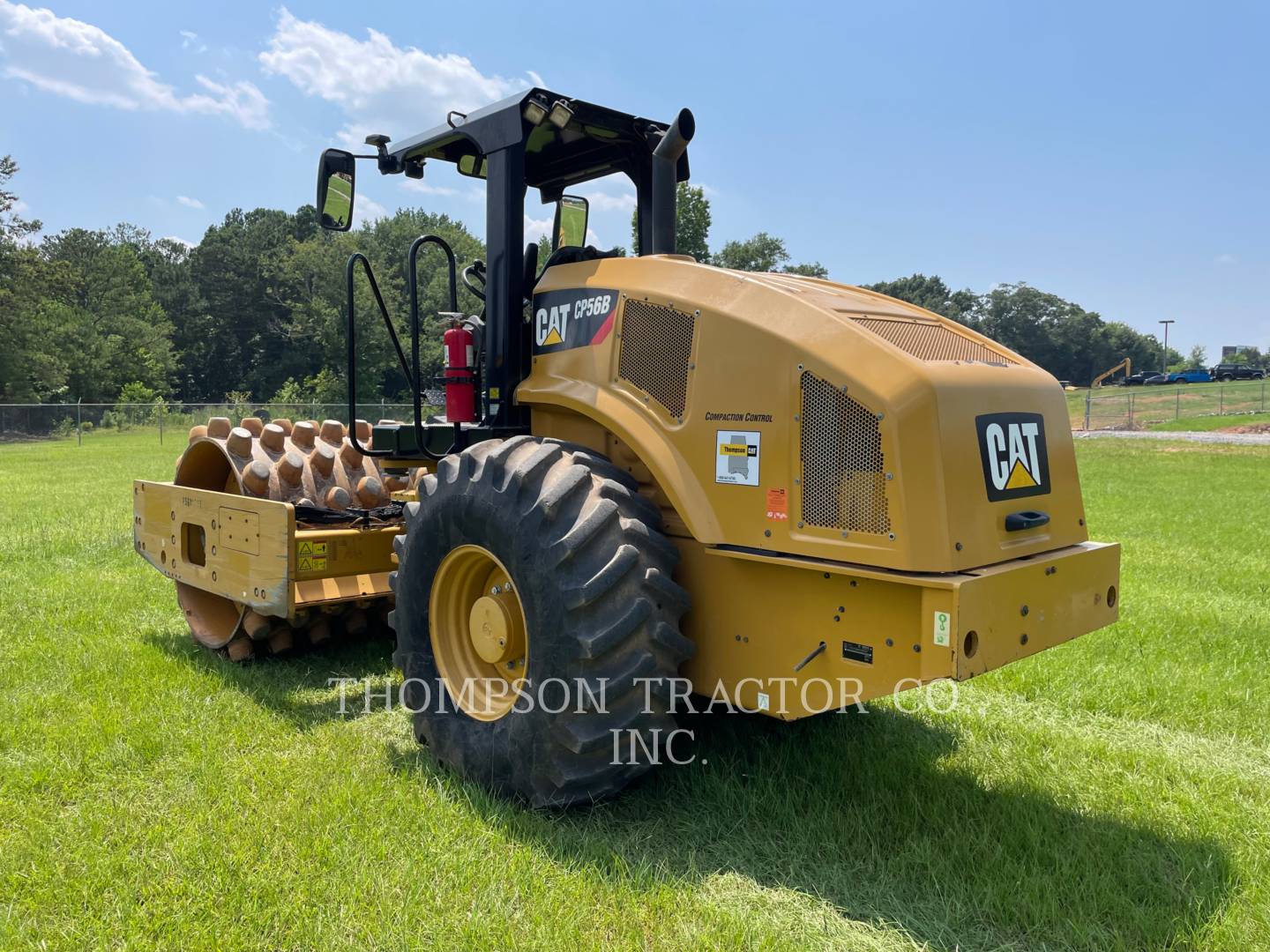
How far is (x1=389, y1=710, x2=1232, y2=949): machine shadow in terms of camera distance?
2.94m

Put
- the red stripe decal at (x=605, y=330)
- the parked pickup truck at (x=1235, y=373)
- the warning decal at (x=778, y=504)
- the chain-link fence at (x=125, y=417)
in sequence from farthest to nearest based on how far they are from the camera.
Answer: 1. the parked pickup truck at (x=1235, y=373)
2. the chain-link fence at (x=125, y=417)
3. the red stripe decal at (x=605, y=330)
4. the warning decal at (x=778, y=504)

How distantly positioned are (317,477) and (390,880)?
3.16m

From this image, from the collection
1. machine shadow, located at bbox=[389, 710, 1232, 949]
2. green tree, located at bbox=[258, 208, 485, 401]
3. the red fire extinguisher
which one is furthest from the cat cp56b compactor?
green tree, located at bbox=[258, 208, 485, 401]

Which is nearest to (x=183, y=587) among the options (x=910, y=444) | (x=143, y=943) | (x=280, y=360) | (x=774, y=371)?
(x=143, y=943)

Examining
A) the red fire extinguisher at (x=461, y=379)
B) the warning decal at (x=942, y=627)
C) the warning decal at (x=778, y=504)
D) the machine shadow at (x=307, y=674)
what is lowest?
the machine shadow at (x=307, y=674)

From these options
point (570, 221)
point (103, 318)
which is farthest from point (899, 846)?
point (103, 318)

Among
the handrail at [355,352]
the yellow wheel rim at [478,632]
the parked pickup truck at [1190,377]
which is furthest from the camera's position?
the parked pickup truck at [1190,377]

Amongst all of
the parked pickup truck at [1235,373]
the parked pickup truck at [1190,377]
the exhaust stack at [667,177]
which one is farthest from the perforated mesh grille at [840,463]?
the parked pickup truck at [1235,373]

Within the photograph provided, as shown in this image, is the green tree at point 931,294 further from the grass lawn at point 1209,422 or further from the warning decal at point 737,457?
the warning decal at point 737,457

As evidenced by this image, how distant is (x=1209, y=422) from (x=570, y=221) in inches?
1570

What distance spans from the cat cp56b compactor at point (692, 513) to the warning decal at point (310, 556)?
0.30 feet

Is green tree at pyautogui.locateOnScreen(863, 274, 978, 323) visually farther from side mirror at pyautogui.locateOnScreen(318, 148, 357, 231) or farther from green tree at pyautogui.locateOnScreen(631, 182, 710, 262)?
side mirror at pyautogui.locateOnScreen(318, 148, 357, 231)

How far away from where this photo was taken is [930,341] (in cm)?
352

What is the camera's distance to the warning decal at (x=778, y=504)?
3.29m
